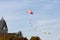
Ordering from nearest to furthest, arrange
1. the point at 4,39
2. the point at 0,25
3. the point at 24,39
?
the point at 4,39, the point at 24,39, the point at 0,25

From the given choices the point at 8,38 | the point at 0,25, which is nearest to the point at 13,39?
the point at 8,38

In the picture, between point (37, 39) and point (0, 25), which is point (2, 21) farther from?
point (37, 39)

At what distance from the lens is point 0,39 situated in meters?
86.6

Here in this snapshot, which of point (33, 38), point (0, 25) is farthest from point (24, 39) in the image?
point (0, 25)

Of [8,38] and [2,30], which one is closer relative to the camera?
[8,38]

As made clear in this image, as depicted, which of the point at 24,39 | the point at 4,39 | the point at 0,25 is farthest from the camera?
the point at 0,25

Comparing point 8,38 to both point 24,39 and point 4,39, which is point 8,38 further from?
point 24,39

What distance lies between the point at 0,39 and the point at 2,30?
95408 millimetres

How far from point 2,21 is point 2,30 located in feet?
16.6

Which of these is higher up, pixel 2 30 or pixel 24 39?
pixel 24 39

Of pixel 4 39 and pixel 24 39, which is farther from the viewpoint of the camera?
pixel 24 39

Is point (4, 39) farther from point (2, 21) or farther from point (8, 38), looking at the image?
point (2, 21)

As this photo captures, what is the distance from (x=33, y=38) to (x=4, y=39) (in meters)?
8.68

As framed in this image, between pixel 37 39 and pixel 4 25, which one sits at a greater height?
pixel 37 39
